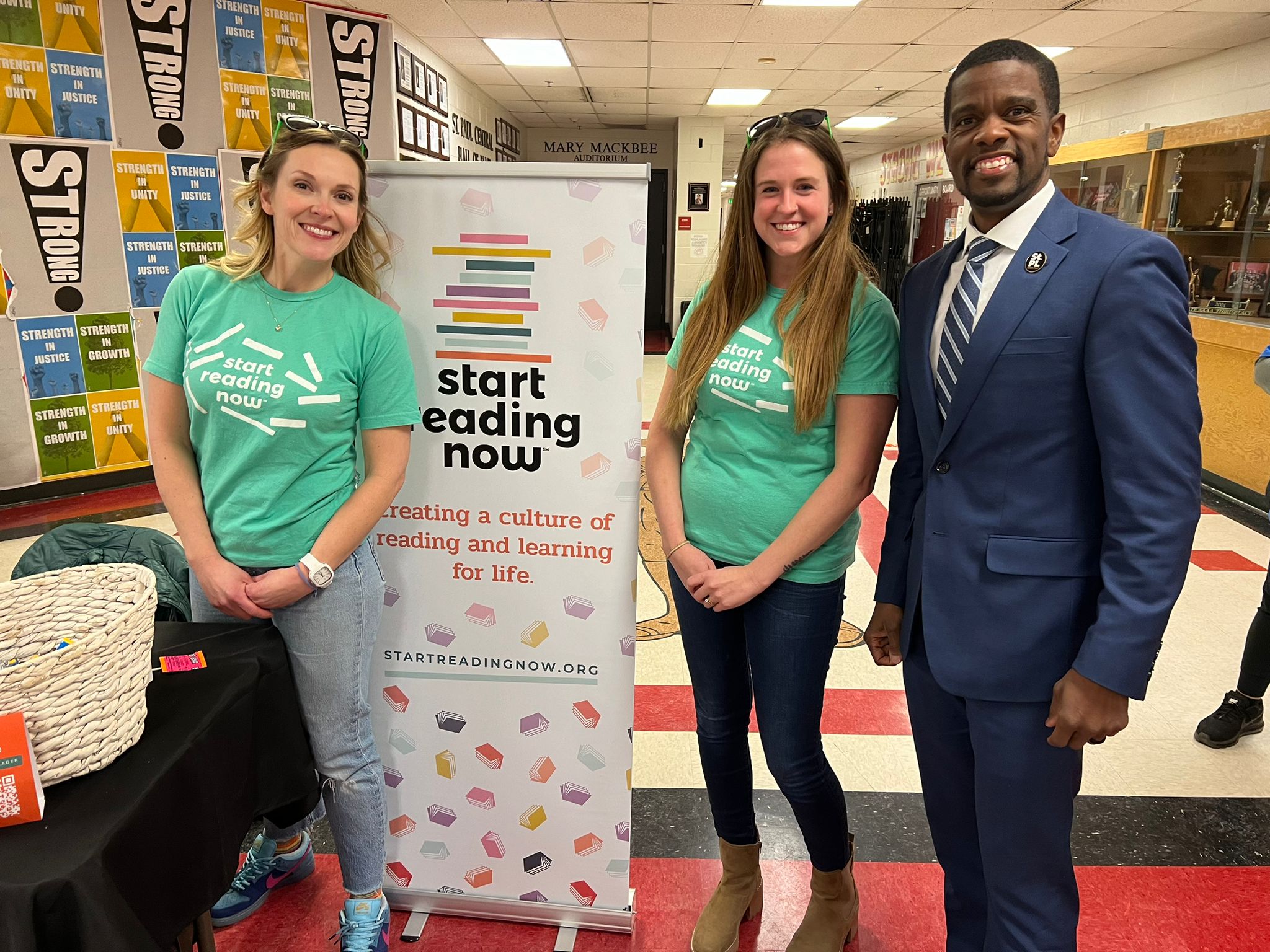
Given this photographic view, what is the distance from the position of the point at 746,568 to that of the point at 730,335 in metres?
0.44

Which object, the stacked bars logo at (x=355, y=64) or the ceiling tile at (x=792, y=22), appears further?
the ceiling tile at (x=792, y=22)

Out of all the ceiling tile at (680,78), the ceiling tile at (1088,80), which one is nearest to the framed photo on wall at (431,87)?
the ceiling tile at (680,78)

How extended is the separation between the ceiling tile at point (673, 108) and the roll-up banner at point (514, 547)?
1007 cm

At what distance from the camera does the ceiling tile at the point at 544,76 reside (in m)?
8.45

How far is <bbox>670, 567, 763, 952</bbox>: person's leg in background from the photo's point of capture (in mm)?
1658

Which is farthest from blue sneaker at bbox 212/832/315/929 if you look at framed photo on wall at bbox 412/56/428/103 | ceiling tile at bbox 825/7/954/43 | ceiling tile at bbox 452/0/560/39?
framed photo on wall at bbox 412/56/428/103

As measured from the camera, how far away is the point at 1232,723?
2662 mm

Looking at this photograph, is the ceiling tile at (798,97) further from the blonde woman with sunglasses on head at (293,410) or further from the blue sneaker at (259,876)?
the blue sneaker at (259,876)

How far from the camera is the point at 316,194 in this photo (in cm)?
146

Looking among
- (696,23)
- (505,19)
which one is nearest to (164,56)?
(505,19)

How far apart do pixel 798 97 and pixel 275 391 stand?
1018 cm

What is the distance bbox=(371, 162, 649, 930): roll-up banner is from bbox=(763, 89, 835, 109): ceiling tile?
8.99m

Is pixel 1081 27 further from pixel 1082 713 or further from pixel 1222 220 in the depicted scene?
pixel 1082 713

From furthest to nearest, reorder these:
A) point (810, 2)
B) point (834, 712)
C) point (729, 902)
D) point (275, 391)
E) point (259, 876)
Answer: point (810, 2)
point (834, 712)
point (259, 876)
point (729, 902)
point (275, 391)
